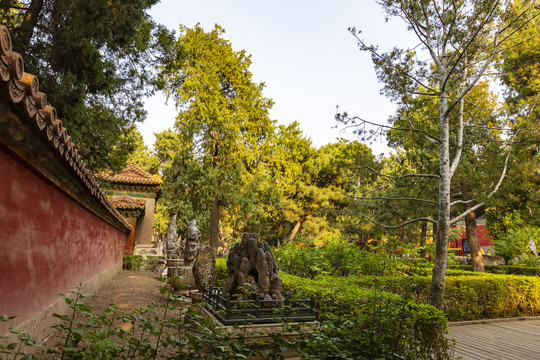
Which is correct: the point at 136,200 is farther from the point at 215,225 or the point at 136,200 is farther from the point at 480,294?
the point at 480,294

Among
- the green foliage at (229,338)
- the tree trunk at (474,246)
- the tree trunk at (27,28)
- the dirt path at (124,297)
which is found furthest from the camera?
the tree trunk at (474,246)

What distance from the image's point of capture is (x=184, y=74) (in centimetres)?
1845

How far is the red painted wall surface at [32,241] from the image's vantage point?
3.26 m

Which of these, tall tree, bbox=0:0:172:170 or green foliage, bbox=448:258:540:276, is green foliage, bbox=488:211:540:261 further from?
tall tree, bbox=0:0:172:170

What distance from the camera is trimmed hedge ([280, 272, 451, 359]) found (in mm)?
2982

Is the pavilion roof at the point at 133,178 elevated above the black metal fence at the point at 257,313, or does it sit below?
above

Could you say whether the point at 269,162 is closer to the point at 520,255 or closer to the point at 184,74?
the point at 184,74

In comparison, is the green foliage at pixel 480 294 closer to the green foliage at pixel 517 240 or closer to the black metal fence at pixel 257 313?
the black metal fence at pixel 257 313

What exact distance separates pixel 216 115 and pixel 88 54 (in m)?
9.84

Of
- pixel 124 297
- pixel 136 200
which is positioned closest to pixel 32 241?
pixel 124 297

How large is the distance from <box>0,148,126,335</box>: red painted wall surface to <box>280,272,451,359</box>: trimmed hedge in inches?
130

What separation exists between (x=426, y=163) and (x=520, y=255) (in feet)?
35.6

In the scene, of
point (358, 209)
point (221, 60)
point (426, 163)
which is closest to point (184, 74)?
point (221, 60)

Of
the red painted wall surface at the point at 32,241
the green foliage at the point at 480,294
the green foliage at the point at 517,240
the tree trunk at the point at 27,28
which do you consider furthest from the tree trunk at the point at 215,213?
the green foliage at the point at 517,240
